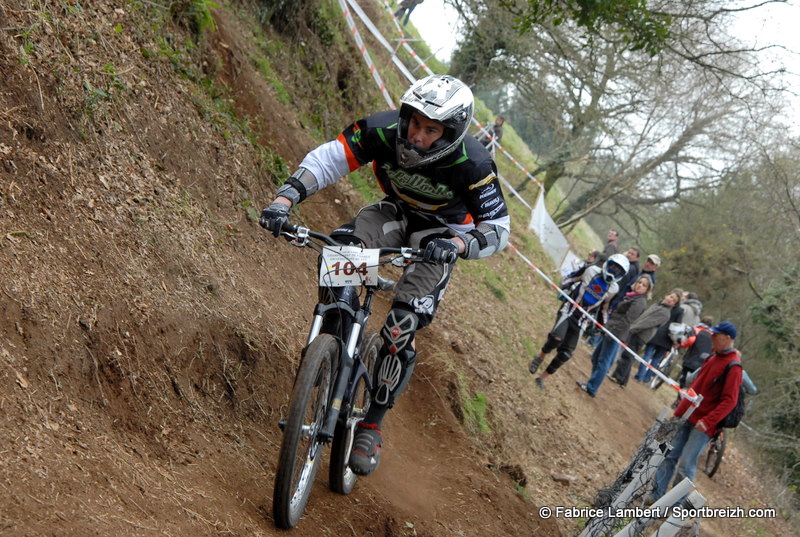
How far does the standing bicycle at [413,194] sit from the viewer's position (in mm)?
4441

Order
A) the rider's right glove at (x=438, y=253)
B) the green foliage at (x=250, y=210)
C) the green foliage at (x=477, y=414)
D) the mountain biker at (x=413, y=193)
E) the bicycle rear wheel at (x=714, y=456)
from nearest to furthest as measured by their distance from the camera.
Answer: the rider's right glove at (x=438, y=253), the mountain biker at (x=413, y=193), the green foliage at (x=250, y=210), the green foliage at (x=477, y=414), the bicycle rear wheel at (x=714, y=456)

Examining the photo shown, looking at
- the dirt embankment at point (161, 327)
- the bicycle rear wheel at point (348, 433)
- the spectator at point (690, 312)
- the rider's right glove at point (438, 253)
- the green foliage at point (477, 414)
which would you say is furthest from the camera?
the spectator at point (690, 312)

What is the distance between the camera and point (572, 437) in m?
10.1

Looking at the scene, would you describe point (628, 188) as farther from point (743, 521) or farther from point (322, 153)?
point (322, 153)

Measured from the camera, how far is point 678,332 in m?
14.4

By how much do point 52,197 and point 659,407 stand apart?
562 inches

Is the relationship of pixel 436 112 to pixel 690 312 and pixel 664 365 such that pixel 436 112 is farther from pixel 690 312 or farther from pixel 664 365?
pixel 664 365

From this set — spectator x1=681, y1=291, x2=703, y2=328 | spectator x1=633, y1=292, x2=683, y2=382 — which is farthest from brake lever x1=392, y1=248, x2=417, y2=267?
spectator x1=681, y1=291, x2=703, y2=328

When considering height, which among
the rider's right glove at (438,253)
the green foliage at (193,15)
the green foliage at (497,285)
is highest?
the rider's right glove at (438,253)

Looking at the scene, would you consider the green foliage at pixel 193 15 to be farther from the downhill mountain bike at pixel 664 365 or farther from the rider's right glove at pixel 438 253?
the downhill mountain bike at pixel 664 365

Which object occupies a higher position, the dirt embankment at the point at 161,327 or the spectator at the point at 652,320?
the spectator at the point at 652,320

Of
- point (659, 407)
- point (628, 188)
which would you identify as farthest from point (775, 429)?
point (628, 188)

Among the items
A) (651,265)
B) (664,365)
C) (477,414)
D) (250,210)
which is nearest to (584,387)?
(651,265)

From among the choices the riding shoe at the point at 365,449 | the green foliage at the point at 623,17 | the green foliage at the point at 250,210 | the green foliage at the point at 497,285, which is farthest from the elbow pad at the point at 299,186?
the green foliage at the point at 497,285
